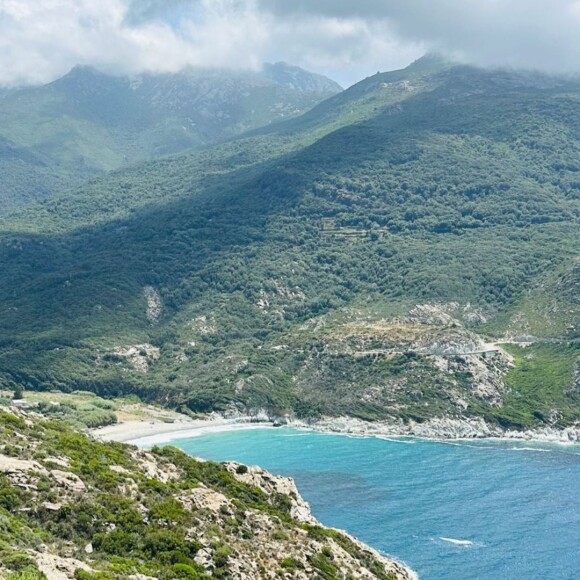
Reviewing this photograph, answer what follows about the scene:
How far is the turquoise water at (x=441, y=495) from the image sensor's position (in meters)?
65.3

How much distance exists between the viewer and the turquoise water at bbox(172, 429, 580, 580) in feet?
214

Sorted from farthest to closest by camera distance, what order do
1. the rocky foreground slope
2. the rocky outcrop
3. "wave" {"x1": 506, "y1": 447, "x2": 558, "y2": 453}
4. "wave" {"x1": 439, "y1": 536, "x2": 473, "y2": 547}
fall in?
"wave" {"x1": 506, "y1": 447, "x2": 558, "y2": 453} < "wave" {"x1": 439, "y1": 536, "x2": 473, "y2": 547} < the rocky outcrop < the rocky foreground slope

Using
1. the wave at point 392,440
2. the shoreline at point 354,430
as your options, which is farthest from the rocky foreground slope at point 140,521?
the shoreline at point 354,430

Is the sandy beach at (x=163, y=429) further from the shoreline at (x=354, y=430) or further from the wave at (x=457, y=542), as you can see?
the wave at (x=457, y=542)

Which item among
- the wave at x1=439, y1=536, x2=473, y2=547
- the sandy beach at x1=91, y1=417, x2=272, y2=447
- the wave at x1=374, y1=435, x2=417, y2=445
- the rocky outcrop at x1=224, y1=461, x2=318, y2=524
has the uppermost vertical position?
the rocky outcrop at x1=224, y1=461, x2=318, y2=524

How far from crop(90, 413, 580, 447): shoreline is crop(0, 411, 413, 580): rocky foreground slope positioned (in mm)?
62044

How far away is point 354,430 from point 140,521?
8345 centimetres

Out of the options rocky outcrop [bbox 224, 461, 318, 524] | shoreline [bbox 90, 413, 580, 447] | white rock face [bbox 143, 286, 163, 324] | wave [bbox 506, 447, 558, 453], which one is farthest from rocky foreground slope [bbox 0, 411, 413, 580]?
white rock face [bbox 143, 286, 163, 324]

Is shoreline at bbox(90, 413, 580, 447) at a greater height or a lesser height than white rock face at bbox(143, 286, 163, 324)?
lesser

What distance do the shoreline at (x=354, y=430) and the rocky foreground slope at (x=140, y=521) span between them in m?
62.0

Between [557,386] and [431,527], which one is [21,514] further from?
[557,386]

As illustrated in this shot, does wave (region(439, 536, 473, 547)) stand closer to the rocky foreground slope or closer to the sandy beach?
the rocky foreground slope

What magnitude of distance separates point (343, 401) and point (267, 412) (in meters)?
11.9

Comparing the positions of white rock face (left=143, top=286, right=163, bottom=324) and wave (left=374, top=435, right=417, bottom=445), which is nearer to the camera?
wave (left=374, top=435, right=417, bottom=445)
